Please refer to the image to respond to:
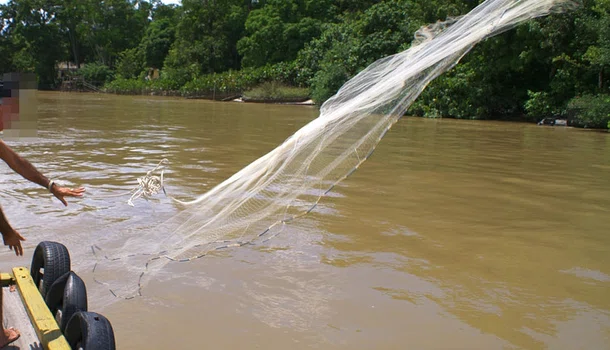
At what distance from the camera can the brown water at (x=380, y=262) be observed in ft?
10.6

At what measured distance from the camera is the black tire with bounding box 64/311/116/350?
2172 millimetres

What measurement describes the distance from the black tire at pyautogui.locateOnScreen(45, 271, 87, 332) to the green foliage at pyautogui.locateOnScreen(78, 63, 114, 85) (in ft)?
184

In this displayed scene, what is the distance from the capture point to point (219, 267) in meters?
4.16

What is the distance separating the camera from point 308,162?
12.3 ft

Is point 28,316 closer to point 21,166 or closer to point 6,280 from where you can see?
point 6,280

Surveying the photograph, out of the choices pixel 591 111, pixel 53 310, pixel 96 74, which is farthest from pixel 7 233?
pixel 96 74

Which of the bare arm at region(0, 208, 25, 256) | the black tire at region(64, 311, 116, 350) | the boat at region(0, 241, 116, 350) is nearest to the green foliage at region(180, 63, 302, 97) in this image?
the boat at region(0, 241, 116, 350)

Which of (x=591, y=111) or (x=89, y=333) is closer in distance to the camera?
(x=89, y=333)

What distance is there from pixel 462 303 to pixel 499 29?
1816 mm

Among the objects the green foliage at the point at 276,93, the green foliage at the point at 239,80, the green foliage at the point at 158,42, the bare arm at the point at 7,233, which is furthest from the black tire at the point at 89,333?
the green foliage at the point at 158,42

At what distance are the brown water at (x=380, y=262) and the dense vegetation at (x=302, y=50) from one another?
12128mm

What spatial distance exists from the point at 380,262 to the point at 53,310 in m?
2.41

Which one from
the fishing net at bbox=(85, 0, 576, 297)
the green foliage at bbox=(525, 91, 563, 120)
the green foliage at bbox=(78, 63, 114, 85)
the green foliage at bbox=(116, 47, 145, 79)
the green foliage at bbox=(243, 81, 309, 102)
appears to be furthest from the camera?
the green foliage at bbox=(78, 63, 114, 85)

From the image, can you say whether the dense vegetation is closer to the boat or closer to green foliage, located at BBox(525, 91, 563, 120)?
green foliage, located at BBox(525, 91, 563, 120)
